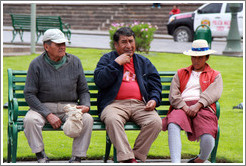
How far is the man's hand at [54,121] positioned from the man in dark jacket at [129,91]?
46 cm

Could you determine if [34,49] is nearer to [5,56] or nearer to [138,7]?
[5,56]

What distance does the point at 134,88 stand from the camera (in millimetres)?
5762

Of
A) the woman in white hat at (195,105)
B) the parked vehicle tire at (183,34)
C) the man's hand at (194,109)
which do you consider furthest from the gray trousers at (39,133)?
the parked vehicle tire at (183,34)

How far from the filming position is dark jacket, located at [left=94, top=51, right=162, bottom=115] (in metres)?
5.65

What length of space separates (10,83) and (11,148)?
0.70 meters

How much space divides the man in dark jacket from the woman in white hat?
180mm

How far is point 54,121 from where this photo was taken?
5355 millimetres

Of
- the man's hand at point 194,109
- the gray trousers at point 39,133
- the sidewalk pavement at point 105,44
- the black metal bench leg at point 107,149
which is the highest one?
the man's hand at point 194,109

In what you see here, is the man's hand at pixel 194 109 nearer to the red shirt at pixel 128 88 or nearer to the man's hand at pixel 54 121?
the red shirt at pixel 128 88

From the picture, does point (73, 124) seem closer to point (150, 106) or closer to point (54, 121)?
point (54, 121)

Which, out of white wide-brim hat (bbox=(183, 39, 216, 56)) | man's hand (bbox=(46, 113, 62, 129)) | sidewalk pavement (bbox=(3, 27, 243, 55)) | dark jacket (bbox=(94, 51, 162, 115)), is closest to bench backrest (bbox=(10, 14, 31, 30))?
sidewalk pavement (bbox=(3, 27, 243, 55))

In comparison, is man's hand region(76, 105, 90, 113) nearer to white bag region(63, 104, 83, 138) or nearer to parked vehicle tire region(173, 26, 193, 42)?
white bag region(63, 104, 83, 138)

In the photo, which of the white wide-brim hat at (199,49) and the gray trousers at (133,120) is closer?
the gray trousers at (133,120)

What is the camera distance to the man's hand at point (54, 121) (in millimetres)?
5355
